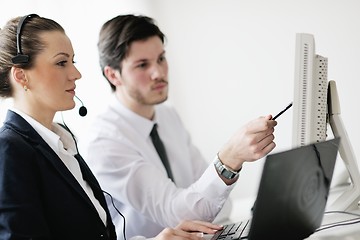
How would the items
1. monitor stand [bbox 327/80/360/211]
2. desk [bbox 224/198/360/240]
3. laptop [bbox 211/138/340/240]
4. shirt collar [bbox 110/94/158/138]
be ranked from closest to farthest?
laptop [bbox 211/138/340/240]
desk [bbox 224/198/360/240]
monitor stand [bbox 327/80/360/211]
shirt collar [bbox 110/94/158/138]

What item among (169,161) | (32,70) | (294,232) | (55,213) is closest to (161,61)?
(169,161)

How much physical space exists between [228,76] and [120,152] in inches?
48.7

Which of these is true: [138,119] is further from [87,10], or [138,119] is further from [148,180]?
[87,10]

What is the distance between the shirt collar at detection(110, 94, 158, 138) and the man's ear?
0.09m

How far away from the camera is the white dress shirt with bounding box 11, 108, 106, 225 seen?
1.35 metres

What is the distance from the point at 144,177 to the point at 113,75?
1.72 feet

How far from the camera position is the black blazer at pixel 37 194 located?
45.1 inches

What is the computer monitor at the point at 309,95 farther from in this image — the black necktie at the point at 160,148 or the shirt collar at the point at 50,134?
the black necktie at the point at 160,148

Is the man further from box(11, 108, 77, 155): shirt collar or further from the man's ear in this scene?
box(11, 108, 77, 155): shirt collar

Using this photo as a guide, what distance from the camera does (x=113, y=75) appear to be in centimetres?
211

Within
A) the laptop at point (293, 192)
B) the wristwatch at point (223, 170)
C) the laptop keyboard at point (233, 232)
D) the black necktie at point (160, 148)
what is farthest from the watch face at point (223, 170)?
the black necktie at point (160, 148)

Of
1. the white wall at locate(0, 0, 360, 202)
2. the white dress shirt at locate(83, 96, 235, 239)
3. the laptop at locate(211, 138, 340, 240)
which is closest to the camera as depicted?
the laptop at locate(211, 138, 340, 240)

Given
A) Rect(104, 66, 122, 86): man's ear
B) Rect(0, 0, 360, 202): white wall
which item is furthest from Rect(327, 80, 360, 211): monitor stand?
Rect(104, 66, 122, 86): man's ear

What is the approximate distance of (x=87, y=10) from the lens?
2.66 metres
